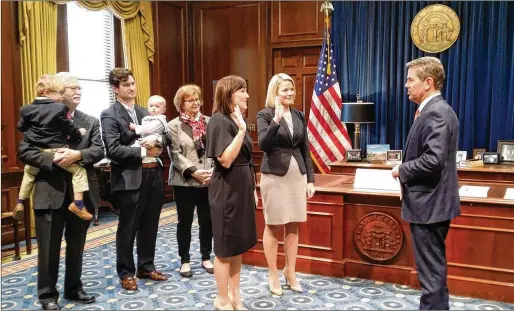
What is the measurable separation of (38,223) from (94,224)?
278 cm

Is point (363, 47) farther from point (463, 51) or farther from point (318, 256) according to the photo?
point (318, 256)

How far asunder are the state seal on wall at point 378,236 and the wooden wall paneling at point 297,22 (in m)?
3.86

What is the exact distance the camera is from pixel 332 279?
11.4ft

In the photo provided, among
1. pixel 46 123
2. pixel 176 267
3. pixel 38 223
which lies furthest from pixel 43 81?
pixel 176 267

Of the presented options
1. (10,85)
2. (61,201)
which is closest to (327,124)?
(10,85)

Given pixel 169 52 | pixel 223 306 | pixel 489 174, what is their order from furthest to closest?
1. pixel 169 52
2. pixel 489 174
3. pixel 223 306

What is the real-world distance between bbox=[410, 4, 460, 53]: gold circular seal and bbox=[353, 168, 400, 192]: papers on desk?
3.05m

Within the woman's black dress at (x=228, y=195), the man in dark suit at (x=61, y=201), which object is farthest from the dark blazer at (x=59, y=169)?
the woman's black dress at (x=228, y=195)

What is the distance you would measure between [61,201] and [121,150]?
509mm

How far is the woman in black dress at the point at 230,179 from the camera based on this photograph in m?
2.49

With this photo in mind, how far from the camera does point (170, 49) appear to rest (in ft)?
23.6

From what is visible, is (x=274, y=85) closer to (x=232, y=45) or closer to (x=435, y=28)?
(x=435, y=28)

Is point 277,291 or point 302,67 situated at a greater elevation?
point 302,67

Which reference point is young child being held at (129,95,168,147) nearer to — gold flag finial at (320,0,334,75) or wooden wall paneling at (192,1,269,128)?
gold flag finial at (320,0,334,75)
